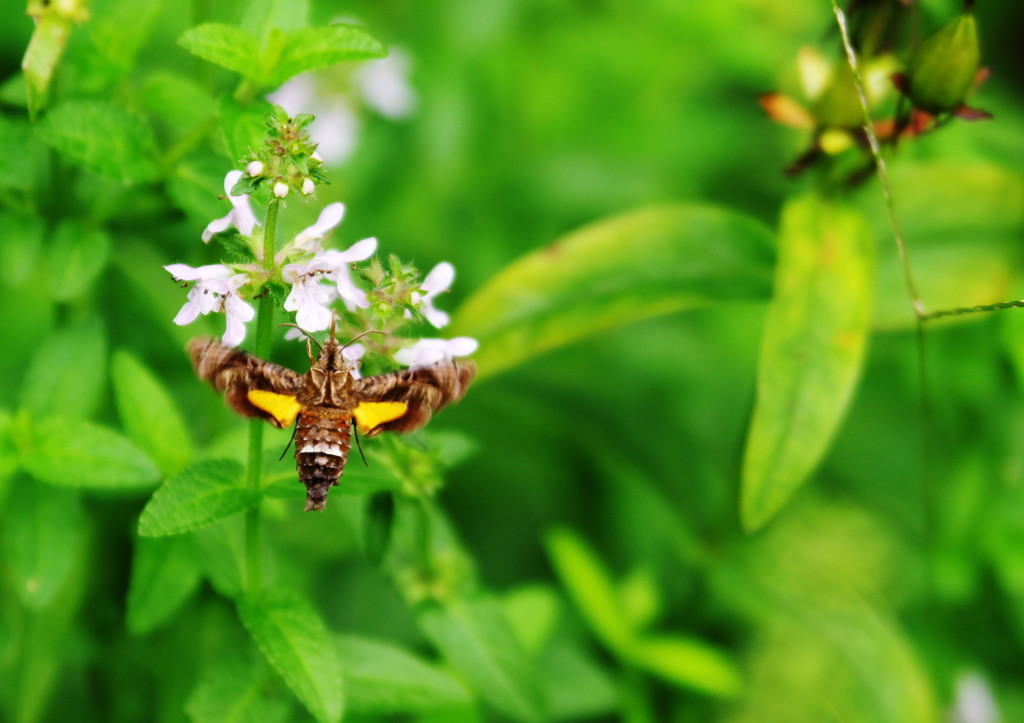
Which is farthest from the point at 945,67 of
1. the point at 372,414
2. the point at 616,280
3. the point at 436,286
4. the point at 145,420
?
the point at 145,420

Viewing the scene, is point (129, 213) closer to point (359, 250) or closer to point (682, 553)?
point (359, 250)

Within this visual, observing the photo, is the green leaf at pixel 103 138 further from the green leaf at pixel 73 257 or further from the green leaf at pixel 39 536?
the green leaf at pixel 39 536

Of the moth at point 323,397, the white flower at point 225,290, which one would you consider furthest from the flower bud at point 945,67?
the white flower at point 225,290

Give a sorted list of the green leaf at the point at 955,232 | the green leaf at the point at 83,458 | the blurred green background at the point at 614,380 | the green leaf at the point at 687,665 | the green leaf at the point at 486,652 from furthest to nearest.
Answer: the green leaf at the point at 687,665
the green leaf at the point at 955,232
the blurred green background at the point at 614,380
the green leaf at the point at 486,652
the green leaf at the point at 83,458

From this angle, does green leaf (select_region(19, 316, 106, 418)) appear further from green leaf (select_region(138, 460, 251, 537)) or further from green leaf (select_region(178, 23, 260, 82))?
green leaf (select_region(178, 23, 260, 82))

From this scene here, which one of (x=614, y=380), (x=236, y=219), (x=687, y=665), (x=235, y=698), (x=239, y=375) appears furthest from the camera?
Result: (x=614, y=380)

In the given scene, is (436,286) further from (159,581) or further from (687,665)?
(687,665)

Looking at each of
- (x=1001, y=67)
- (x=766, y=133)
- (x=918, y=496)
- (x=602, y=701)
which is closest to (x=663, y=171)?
(x=766, y=133)
